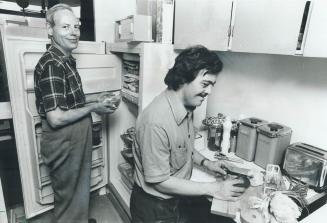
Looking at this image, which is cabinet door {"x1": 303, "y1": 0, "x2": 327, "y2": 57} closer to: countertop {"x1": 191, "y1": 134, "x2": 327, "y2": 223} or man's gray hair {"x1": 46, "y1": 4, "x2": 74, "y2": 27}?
countertop {"x1": 191, "y1": 134, "x2": 327, "y2": 223}

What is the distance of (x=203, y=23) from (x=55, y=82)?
911 mm

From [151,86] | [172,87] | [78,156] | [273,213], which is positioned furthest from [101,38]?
[273,213]

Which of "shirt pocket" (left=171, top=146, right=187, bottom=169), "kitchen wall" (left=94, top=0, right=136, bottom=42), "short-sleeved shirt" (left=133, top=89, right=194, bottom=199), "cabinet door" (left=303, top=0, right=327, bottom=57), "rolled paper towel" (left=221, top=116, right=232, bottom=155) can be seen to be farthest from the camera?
"kitchen wall" (left=94, top=0, right=136, bottom=42)

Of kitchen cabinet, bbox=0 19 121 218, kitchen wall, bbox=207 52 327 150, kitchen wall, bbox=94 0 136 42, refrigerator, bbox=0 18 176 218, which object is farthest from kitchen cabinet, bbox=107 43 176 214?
kitchen wall, bbox=207 52 327 150

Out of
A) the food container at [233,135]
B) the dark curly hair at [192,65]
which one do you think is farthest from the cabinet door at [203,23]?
the food container at [233,135]

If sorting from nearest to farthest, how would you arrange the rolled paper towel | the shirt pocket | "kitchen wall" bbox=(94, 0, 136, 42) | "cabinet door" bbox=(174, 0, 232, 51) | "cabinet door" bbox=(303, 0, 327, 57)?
"cabinet door" bbox=(303, 0, 327, 57) → the shirt pocket → "cabinet door" bbox=(174, 0, 232, 51) → the rolled paper towel → "kitchen wall" bbox=(94, 0, 136, 42)

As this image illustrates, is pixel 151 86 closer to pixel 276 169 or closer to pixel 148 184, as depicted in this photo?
pixel 148 184

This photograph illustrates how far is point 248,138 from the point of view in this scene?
4.77 feet

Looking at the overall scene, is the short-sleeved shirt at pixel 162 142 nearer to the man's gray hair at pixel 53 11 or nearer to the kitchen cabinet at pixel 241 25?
the kitchen cabinet at pixel 241 25

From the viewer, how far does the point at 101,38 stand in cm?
213

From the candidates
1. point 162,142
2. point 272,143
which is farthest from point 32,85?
point 272,143

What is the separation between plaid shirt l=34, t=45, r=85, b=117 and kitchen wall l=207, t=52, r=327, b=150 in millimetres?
1120

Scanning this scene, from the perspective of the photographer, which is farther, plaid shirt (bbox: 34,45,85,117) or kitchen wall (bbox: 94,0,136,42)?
kitchen wall (bbox: 94,0,136,42)

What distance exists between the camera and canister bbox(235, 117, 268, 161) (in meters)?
1.43
